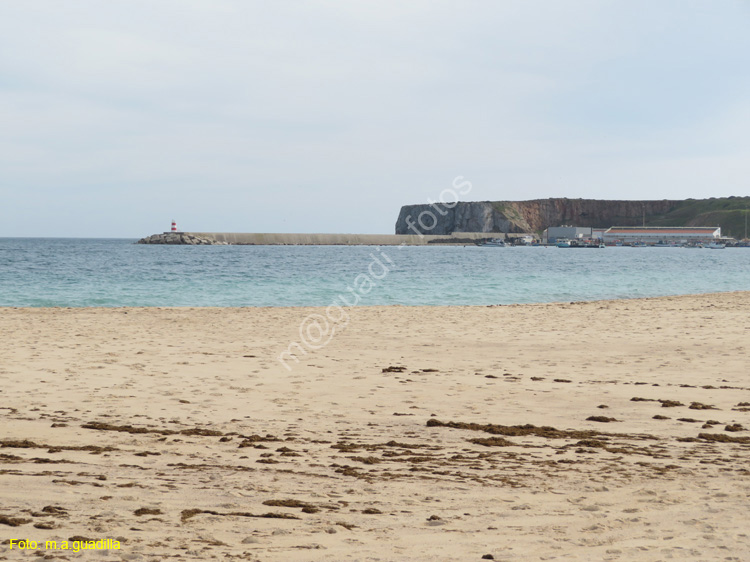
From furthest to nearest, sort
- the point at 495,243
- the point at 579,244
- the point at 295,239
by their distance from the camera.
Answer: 1. the point at 495,243
2. the point at 579,244
3. the point at 295,239

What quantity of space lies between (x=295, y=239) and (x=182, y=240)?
31.0m

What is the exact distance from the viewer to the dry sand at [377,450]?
422 cm

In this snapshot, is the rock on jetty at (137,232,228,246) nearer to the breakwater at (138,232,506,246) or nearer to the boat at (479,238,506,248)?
the breakwater at (138,232,506,246)

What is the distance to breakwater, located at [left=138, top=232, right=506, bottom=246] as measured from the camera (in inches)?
6112

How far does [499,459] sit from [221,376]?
552 cm

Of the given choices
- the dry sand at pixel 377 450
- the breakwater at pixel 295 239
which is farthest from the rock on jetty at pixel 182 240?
the dry sand at pixel 377 450

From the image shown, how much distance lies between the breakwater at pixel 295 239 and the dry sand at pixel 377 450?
143 metres

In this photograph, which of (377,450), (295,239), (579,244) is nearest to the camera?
(377,450)

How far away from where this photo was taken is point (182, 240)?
497 feet

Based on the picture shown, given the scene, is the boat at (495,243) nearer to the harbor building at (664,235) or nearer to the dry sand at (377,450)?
the harbor building at (664,235)

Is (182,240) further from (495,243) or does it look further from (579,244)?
(579,244)

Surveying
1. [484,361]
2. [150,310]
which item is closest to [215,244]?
[150,310]

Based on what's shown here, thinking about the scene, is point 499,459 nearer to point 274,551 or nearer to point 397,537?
point 397,537

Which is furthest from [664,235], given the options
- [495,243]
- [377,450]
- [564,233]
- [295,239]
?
[377,450]
